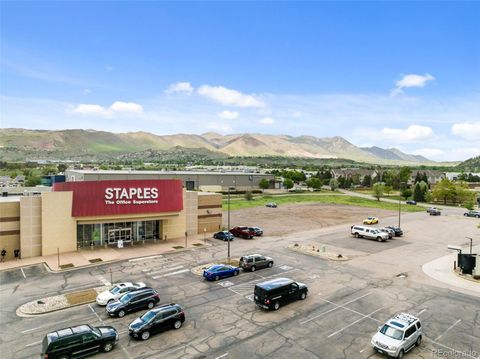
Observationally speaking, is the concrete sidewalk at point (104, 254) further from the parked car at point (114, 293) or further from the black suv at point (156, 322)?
the black suv at point (156, 322)

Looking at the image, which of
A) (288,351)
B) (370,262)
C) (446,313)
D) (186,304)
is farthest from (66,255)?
(446,313)

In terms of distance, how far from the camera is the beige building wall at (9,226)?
38938mm

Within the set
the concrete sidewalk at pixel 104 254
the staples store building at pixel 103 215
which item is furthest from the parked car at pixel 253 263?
the staples store building at pixel 103 215

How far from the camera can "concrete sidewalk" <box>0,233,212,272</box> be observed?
3725 centimetres

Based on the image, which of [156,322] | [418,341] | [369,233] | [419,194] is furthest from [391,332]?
[419,194]

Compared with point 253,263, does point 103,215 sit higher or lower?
higher

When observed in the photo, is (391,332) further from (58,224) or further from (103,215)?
(58,224)

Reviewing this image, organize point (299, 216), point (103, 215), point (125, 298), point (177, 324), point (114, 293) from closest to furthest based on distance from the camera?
1. point (177, 324)
2. point (125, 298)
3. point (114, 293)
4. point (103, 215)
5. point (299, 216)

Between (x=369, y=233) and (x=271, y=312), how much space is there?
103 ft

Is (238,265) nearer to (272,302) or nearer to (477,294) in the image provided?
(272,302)

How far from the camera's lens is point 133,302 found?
25016 mm

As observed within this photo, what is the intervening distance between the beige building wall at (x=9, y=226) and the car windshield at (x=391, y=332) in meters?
38.9

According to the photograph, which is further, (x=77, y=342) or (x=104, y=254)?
(x=104, y=254)

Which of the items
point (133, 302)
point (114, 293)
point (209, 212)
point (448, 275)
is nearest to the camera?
point (133, 302)
